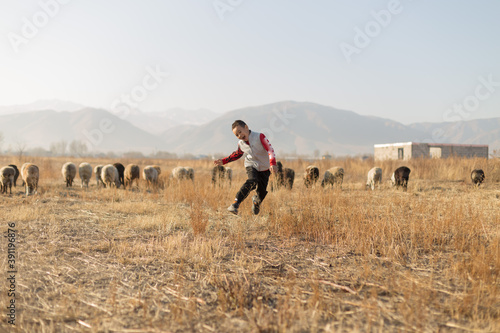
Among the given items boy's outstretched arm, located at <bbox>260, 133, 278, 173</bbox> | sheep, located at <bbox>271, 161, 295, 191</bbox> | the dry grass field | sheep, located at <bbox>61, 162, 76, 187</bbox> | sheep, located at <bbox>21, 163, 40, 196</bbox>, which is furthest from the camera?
sheep, located at <bbox>61, 162, 76, 187</bbox>

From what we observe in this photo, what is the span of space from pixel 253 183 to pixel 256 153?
1.57ft

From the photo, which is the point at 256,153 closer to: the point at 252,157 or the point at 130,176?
the point at 252,157

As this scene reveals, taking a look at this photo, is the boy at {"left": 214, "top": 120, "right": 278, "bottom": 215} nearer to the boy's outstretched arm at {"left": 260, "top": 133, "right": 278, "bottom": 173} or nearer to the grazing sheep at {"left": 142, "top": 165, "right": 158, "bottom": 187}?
the boy's outstretched arm at {"left": 260, "top": 133, "right": 278, "bottom": 173}

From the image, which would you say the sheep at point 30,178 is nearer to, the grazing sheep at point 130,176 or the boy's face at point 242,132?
the grazing sheep at point 130,176

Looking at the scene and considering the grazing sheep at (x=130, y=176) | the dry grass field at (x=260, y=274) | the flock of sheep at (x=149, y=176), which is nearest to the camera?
the dry grass field at (x=260, y=274)

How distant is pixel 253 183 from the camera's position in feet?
18.5

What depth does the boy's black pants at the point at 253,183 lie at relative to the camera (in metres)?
5.59

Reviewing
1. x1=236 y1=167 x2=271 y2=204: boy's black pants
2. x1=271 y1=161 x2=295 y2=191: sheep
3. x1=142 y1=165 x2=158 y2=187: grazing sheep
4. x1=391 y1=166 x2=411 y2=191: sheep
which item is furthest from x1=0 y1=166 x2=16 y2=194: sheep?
x1=391 y1=166 x2=411 y2=191: sheep

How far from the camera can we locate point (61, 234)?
17.1 feet

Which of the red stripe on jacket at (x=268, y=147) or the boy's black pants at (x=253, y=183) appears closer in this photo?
the red stripe on jacket at (x=268, y=147)

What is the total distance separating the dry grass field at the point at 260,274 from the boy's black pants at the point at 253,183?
512mm

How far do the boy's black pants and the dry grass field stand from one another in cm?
51

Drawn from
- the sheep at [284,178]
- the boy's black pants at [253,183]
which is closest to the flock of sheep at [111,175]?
the sheep at [284,178]

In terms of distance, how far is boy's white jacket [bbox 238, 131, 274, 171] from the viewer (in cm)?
559
